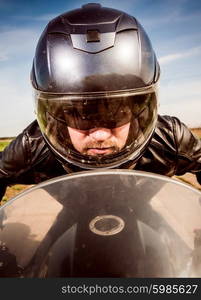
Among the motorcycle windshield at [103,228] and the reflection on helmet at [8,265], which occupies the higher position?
the motorcycle windshield at [103,228]

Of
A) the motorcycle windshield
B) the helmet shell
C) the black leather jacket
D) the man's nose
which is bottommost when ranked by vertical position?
the black leather jacket

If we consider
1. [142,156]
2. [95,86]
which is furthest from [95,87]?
[142,156]

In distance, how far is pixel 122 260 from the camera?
0.51 meters

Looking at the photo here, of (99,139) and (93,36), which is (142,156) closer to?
(99,139)

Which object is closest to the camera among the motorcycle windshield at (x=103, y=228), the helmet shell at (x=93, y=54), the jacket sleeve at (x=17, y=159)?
the motorcycle windshield at (x=103, y=228)

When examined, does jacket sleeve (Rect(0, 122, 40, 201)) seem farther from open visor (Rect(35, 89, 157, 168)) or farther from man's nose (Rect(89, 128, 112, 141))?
man's nose (Rect(89, 128, 112, 141))

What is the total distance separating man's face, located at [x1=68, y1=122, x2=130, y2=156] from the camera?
4.13ft

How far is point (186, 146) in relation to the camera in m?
1.70

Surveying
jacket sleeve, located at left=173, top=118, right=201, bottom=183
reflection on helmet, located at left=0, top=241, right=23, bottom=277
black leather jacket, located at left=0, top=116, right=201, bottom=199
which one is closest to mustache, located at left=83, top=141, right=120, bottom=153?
black leather jacket, located at left=0, top=116, right=201, bottom=199

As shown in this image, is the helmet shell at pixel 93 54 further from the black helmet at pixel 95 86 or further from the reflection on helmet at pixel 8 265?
the reflection on helmet at pixel 8 265

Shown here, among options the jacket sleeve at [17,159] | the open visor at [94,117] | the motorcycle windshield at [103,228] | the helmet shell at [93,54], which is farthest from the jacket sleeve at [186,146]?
the motorcycle windshield at [103,228]

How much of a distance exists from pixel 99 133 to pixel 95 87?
20cm

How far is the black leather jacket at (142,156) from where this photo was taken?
169cm

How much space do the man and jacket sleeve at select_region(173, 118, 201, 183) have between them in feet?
0.99
